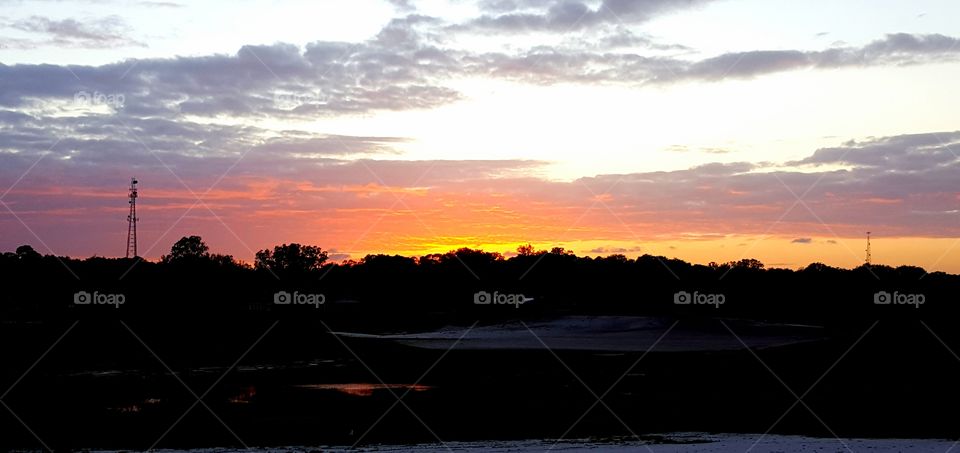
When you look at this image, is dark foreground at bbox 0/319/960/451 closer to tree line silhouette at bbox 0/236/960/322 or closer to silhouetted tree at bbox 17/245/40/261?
tree line silhouette at bbox 0/236/960/322

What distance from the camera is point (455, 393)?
35.4m

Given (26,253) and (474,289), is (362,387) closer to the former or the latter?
(474,289)

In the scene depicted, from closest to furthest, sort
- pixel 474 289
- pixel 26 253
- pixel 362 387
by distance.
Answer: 1. pixel 362 387
2. pixel 474 289
3. pixel 26 253

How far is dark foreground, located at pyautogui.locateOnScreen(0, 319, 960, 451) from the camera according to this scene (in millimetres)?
26266

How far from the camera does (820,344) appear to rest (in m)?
55.9

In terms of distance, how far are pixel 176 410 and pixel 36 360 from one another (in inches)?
836

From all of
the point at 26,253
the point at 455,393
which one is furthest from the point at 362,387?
the point at 26,253

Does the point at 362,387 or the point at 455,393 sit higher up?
the point at 362,387

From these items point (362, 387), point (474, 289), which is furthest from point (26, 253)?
point (362, 387)

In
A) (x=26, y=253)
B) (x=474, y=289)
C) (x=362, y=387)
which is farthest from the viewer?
(x=26, y=253)

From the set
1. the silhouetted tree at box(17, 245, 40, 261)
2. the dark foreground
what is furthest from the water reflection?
the silhouetted tree at box(17, 245, 40, 261)

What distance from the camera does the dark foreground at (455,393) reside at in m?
26.3

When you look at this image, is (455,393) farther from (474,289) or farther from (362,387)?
(474,289)

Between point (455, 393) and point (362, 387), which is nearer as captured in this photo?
point (455, 393)
